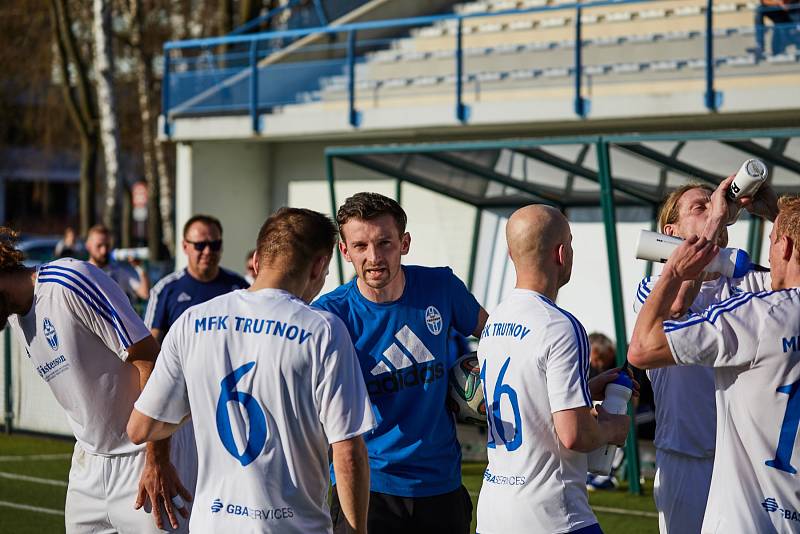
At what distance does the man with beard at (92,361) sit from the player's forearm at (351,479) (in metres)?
1.11

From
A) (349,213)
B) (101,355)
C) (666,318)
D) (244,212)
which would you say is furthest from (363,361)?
(244,212)

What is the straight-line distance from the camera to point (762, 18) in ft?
49.0

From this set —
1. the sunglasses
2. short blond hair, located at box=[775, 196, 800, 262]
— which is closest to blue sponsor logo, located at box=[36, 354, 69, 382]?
short blond hair, located at box=[775, 196, 800, 262]

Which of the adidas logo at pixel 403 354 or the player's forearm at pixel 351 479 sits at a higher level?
the adidas logo at pixel 403 354

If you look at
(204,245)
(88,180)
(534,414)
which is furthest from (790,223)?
(88,180)

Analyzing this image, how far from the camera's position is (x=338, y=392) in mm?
3613

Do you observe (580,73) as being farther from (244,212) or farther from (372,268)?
(372,268)

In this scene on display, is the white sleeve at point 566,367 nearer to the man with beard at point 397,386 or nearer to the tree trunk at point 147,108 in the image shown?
the man with beard at point 397,386

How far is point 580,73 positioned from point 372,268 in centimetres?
1050

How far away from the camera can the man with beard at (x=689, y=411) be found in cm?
474

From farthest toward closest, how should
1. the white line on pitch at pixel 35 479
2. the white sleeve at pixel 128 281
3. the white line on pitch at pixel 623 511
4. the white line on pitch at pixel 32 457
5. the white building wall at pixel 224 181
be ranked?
the white building wall at pixel 224 181
the white sleeve at pixel 128 281
the white line on pitch at pixel 32 457
the white line on pitch at pixel 35 479
the white line on pitch at pixel 623 511

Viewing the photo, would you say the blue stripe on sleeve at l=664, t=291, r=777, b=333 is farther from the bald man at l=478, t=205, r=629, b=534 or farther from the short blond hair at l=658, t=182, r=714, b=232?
the short blond hair at l=658, t=182, r=714, b=232

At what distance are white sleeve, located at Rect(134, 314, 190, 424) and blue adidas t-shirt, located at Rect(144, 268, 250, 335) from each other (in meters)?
4.64

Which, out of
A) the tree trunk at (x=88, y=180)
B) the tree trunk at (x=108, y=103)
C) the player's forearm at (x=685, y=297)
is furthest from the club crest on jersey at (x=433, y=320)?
the tree trunk at (x=88, y=180)
